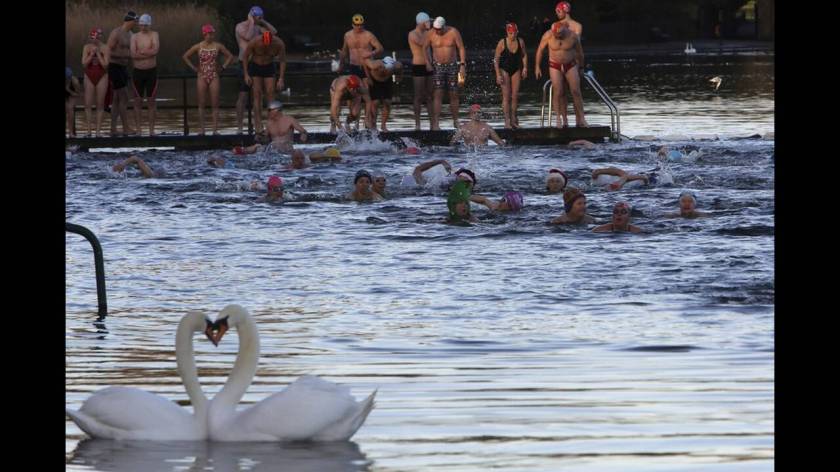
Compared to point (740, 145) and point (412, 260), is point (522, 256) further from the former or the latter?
point (740, 145)

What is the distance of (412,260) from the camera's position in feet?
52.2

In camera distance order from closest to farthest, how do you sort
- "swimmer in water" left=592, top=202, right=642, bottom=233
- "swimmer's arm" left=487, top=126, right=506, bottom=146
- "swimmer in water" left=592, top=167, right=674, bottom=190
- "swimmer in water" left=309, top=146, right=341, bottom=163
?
"swimmer in water" left=592, top=202, right=642, bottom=233 < "swimmer in water" left=592, top=167, right=674, bottom=190 < "swimmer in water" left=309, top=146, right=341, bottom=163 < "swimmer's arm" left=487, top=126, right=506, bottom=146

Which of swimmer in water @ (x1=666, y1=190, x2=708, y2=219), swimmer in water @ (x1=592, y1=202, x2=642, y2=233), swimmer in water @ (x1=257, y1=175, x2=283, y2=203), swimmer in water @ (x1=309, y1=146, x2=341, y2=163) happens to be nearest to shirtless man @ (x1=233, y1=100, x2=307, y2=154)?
swimmer in water @ (x1=309, y1=146, x2=341, y2=163)

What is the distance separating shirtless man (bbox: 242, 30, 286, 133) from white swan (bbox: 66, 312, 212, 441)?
15972 millimetres

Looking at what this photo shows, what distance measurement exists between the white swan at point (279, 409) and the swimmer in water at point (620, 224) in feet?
30.4

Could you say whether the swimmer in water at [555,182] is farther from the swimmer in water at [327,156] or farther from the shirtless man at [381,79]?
the shirtless man at [381,79]

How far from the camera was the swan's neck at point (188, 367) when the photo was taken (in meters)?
8.53

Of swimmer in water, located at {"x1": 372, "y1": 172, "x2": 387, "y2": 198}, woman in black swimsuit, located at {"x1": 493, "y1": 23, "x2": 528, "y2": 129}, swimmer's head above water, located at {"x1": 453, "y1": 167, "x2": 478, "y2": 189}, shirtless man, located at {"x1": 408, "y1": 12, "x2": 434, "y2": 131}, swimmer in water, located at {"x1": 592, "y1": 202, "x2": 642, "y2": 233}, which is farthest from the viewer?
woman in black swimsuit, located at {"x1": 493, "y1": 23, "x2": 528, "y2": 129}

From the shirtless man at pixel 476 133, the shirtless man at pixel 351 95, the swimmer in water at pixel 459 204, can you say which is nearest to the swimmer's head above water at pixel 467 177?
the swimmer in water at pixel 459 204

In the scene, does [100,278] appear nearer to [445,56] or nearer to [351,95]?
[445,56]

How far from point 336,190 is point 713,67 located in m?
32.3

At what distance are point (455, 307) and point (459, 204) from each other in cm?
529

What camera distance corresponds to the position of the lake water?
335 inches

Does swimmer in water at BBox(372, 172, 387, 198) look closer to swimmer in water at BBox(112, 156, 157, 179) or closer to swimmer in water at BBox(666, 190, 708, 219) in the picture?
swimmer in water at BBox(112, 156, 157, 179)
